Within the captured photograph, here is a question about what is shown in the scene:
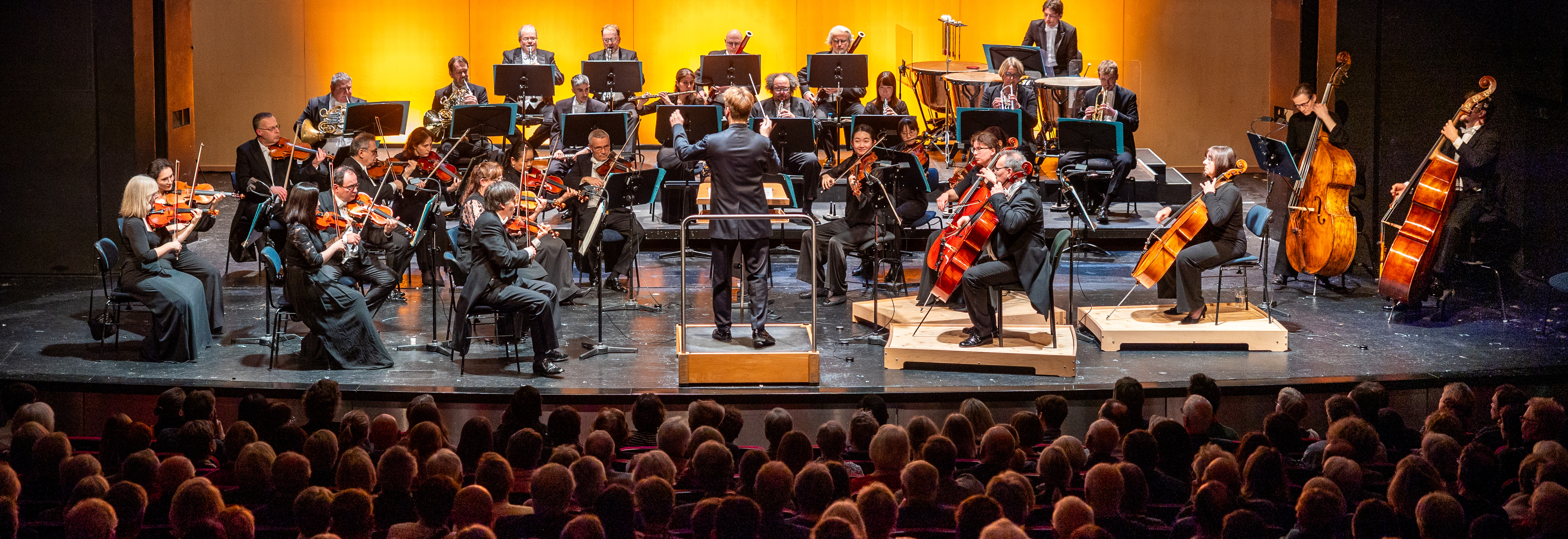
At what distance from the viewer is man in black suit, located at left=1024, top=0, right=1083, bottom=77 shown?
36.0 feet

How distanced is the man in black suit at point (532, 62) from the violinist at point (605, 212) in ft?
4.42

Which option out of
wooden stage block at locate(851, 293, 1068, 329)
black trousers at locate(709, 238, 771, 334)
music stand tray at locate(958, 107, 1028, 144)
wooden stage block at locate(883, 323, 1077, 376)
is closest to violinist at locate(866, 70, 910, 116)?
music stand tray at locate(958, 107, 1028, 144)

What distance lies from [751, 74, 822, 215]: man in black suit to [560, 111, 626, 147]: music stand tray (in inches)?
38.0

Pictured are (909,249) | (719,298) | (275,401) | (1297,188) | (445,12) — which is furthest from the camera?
(445,12)

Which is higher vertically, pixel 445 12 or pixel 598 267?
pixel 445 12

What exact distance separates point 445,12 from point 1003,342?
324 inches

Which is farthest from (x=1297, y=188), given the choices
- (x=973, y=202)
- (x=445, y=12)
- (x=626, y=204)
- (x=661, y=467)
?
(x=445, y=12)

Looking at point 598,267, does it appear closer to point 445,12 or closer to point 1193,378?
point 1193,378

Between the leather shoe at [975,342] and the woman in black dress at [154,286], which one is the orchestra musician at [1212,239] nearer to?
the leather shoe at [975,342]

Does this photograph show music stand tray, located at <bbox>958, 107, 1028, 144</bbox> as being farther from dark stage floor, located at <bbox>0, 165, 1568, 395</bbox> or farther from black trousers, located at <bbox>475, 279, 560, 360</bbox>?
black trousers, located at <bbox>475, 279, 560, 360</bbox>

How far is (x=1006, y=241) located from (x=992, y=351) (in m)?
0.52

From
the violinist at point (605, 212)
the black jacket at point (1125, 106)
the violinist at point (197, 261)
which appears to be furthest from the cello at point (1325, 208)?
the violinist at point (197, 261)

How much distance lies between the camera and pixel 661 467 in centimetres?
413

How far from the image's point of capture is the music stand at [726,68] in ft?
34.6
